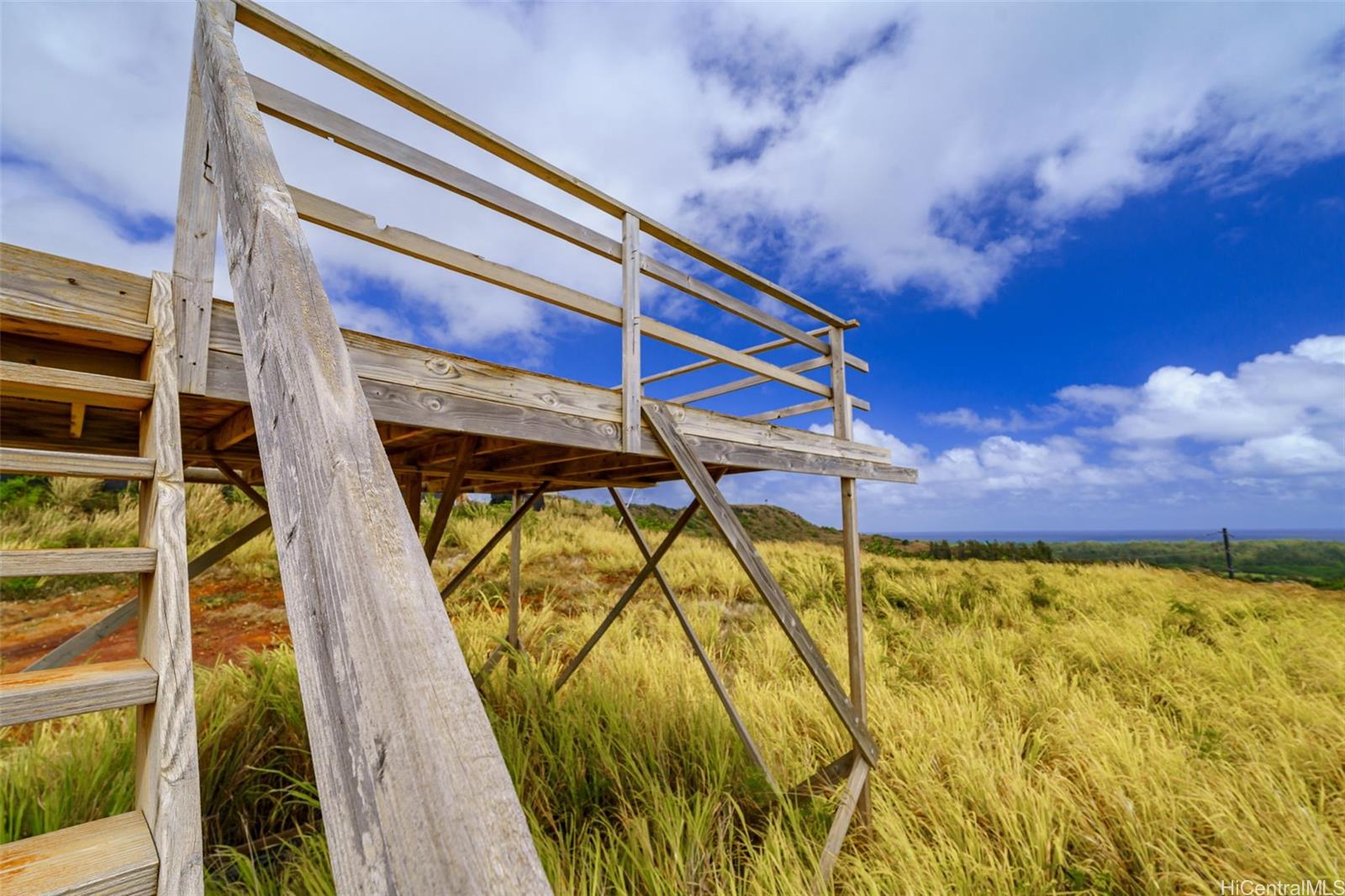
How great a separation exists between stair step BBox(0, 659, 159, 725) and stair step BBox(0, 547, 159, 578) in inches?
8.4

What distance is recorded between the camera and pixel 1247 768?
12.3 feet

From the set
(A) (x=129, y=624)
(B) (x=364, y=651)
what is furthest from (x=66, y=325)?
(A) (x=129, y=624)

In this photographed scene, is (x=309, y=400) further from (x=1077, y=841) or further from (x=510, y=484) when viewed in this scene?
(x=510, y=484)

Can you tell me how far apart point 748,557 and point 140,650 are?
271 centimetres

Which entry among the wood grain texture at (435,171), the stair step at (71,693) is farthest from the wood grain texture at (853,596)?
the stair step at (71,693)

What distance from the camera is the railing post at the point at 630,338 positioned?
2992 mm

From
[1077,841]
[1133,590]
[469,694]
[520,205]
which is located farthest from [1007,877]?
[1133,590]

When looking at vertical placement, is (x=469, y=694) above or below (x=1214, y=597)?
above

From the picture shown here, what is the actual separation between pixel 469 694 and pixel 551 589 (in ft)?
31.2

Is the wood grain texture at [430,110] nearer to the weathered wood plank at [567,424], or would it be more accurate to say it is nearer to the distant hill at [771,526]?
the weathered wood plank at [567,424]

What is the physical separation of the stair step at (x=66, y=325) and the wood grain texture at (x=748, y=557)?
2018 mm

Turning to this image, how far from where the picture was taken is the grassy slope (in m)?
3.02

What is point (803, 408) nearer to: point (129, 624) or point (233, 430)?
point (233, 430)

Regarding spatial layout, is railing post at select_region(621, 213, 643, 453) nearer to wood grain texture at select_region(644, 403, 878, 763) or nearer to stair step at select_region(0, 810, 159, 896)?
wood grain texture at select_region(644, 403, 878, 763)
